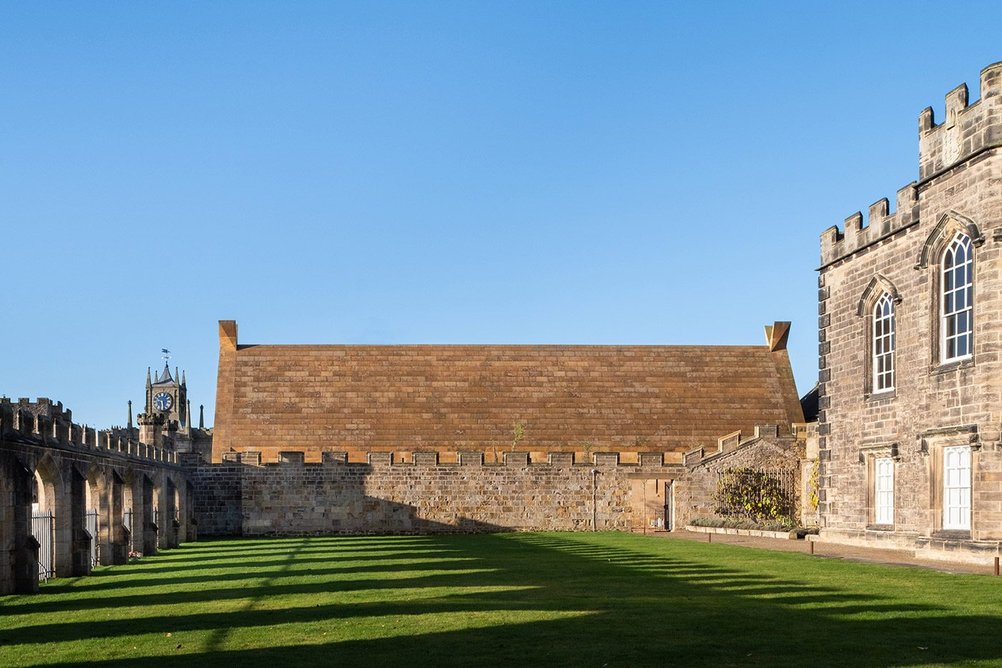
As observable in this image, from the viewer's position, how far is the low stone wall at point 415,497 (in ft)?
126

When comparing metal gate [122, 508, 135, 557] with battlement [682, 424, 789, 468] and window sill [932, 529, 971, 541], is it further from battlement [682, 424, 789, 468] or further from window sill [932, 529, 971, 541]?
battlement [682, 424, 789, 468]

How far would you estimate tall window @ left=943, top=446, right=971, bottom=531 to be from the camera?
70.2 feet

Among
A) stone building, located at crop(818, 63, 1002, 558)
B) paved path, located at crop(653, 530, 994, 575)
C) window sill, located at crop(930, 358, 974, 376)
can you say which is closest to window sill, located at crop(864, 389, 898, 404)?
stone building, located at crop(818, 63, 1002, 558)

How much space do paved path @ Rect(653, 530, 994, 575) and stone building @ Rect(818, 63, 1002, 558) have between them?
0.45 metres

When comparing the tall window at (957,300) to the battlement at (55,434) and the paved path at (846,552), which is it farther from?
the battlement at (55,434)

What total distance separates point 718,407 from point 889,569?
24.6 m

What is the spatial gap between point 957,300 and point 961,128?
10.1 feet

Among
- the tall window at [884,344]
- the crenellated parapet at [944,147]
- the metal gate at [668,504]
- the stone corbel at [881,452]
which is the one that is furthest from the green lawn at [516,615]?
the metal gate at [668,504]

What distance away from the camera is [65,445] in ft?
71.4

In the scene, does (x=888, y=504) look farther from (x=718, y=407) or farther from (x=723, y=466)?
(x=718, y=407)

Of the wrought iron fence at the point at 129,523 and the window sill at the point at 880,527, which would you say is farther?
the wrought iron fence at the point at 129,523

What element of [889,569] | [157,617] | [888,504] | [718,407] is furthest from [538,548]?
[718,407]

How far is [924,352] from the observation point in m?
23.0

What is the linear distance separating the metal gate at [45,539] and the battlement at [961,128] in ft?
55.2
